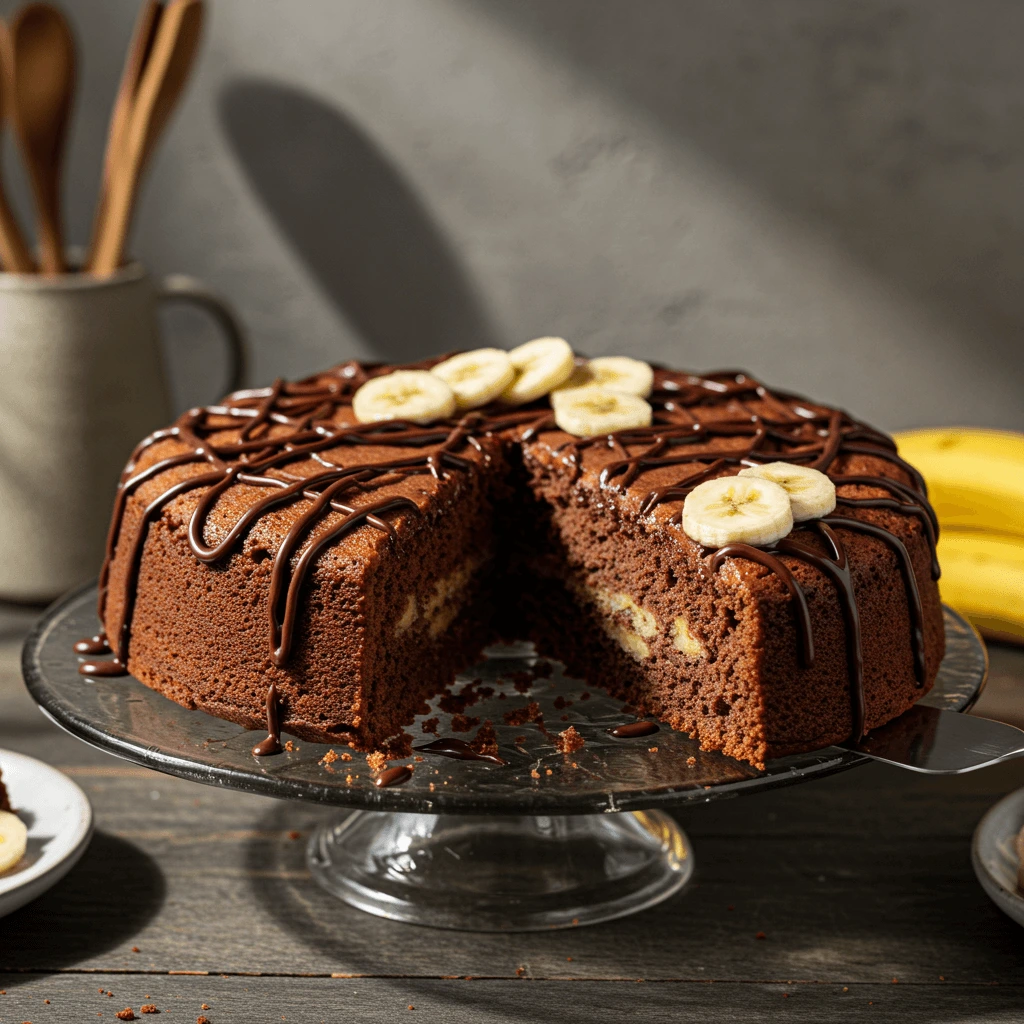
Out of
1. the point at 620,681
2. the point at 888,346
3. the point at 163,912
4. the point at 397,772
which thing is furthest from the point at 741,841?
the point at 888,346

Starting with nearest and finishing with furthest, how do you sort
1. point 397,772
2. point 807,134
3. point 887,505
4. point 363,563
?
point 397,772
point 363,563
point 887,505
point 807,134

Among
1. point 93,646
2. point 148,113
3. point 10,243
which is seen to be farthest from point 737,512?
point 10,243

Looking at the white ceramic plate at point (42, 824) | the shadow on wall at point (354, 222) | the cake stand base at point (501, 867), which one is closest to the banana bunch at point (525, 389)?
the cake stand base at point (501, 867)

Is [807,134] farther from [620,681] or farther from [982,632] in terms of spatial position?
[620,681]

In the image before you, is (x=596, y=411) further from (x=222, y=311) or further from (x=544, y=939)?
(x=222, y=311)

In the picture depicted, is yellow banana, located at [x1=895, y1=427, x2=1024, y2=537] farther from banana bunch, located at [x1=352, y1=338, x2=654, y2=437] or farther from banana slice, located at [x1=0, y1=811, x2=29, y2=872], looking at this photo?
banana slice, located at [x1=0, y1=811, x2=29, y2=872]

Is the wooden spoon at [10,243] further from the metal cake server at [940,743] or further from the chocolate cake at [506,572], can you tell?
the metal cake server at [940,743]
